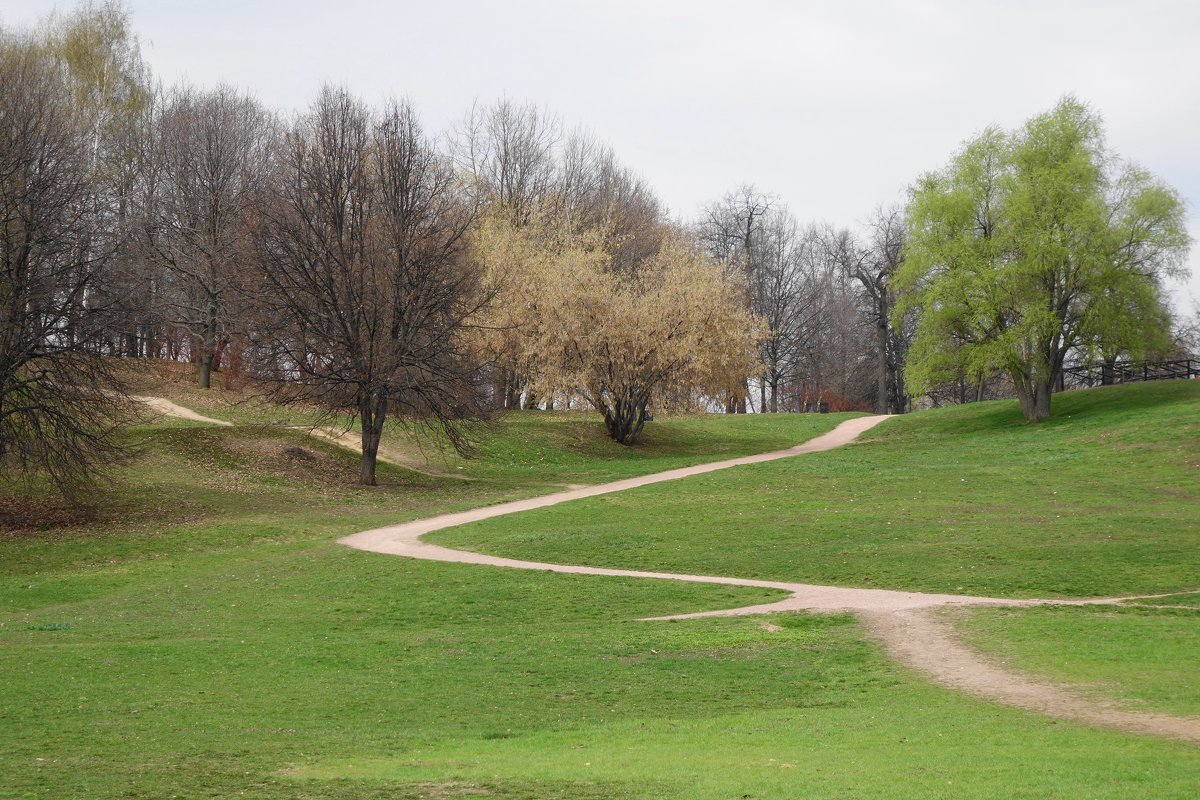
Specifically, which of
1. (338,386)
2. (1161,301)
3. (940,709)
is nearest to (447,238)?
(338,386)

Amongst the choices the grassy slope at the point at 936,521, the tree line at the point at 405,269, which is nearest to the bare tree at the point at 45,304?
the tree line at the point at 405,269

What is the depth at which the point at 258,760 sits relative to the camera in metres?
10.5

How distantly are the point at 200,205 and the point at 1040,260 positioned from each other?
4189 centimetres

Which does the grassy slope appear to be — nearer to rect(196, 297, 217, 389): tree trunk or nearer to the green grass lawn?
the green grass lawn

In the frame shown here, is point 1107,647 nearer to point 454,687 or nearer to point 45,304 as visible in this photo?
point 454,687

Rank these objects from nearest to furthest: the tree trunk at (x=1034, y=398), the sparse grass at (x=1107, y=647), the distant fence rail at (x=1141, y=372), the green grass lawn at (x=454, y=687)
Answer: the green grass lawn at (x=454, y=687)
the sparse grass at (x=1107, y=647)
the tree trunk at (x=1034, y=398)
the distant fence rail at (x=1141, y=372)

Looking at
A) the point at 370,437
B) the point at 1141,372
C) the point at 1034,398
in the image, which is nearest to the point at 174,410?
the point at 370,437

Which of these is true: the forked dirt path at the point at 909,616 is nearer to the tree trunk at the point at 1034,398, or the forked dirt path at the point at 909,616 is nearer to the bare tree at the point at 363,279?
the bare tree at the point at 363,279

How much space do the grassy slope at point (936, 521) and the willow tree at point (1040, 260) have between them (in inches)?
227

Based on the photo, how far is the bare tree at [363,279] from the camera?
131ft

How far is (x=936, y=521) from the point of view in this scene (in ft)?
95.7

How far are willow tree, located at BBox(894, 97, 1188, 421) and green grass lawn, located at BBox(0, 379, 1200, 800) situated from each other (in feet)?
68.9

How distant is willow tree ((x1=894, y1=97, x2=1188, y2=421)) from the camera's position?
51.5 metres

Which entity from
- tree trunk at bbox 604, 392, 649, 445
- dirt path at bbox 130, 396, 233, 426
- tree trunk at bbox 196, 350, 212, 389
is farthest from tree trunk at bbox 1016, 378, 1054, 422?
tree trunk at bbox 196, 350, 212, 389
